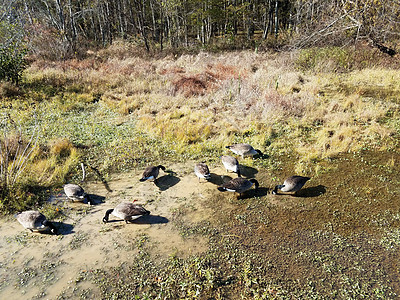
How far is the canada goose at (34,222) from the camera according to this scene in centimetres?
504

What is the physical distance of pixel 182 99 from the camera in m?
12.9

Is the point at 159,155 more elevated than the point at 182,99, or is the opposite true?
the point at 182,99

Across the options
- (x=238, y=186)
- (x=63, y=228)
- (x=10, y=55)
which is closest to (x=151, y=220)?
(x=63, y=228)

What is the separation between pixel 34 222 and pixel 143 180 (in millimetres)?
2478

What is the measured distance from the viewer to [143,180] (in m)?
6.51

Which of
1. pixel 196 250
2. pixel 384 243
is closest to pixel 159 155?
pixel 196 250

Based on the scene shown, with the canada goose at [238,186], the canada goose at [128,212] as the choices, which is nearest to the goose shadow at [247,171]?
the canada goose at [238,186]

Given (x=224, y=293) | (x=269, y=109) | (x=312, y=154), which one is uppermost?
(x=269, y=109)

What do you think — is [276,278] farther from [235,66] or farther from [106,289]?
[235,66]

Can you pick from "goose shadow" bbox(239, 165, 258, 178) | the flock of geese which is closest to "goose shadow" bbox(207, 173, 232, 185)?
the flock of geese

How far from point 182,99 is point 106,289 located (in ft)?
33.2

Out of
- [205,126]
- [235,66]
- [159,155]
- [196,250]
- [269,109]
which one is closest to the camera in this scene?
[196,250]

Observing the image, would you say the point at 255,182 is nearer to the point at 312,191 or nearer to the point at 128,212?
the point at 312,191

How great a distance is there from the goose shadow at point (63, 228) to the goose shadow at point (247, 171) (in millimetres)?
4564
